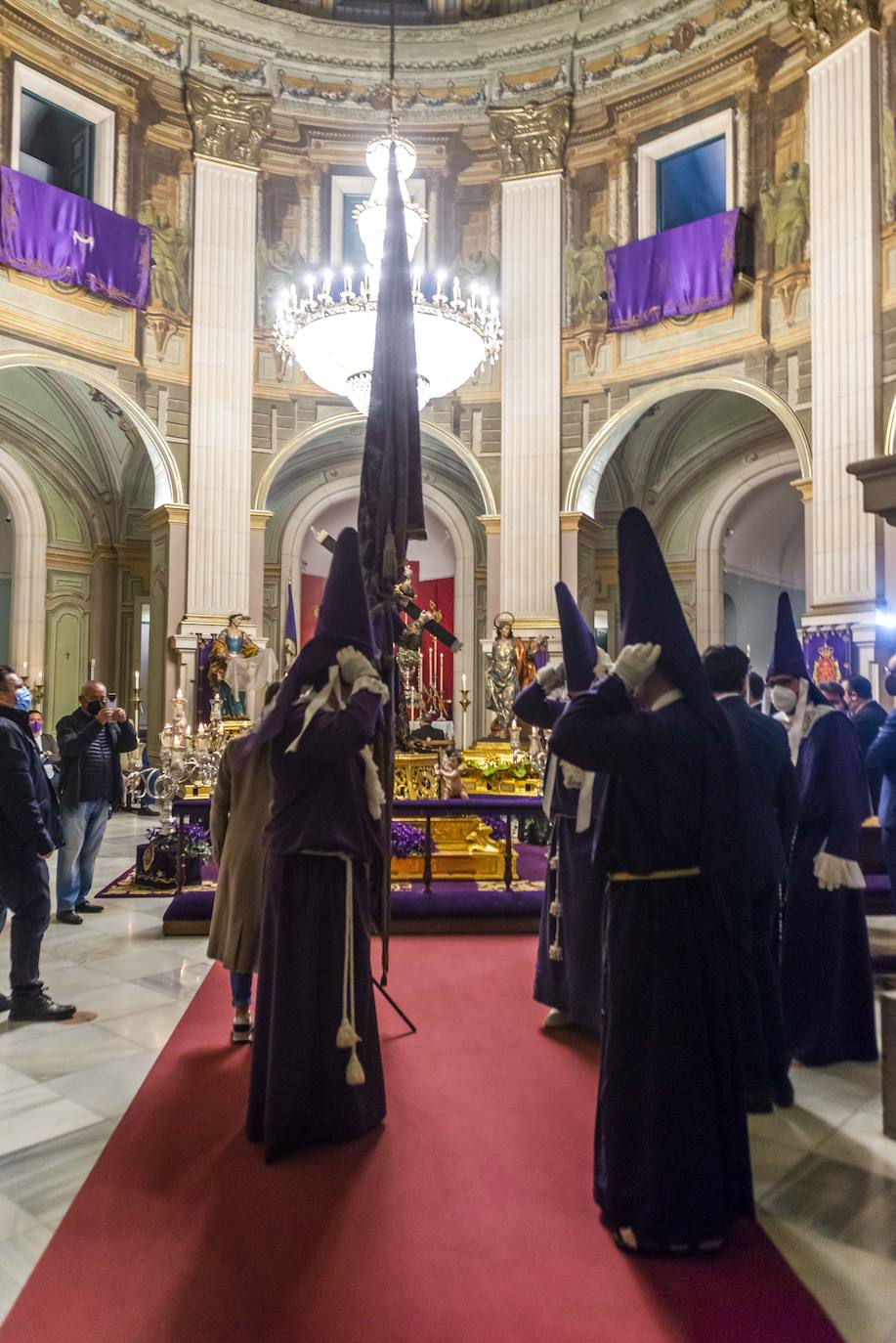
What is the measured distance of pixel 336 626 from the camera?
3.06 metres

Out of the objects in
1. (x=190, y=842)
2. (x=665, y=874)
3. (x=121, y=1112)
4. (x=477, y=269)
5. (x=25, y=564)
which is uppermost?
(x=477, y=269)

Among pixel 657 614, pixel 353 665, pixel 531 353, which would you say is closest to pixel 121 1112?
pixel 353 665

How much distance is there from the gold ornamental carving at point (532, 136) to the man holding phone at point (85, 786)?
1077cm

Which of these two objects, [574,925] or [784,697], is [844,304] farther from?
[574,925]

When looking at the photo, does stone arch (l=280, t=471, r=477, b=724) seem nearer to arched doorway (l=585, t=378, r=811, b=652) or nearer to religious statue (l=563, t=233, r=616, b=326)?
arched doorway (l=585, t=378, r=811, b=652)

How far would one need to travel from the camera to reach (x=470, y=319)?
32.6 feet

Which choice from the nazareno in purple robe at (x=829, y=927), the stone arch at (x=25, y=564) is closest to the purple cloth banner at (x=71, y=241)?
Result: the stone arch at (x=25, y=564)

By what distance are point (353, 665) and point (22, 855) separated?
2253 millimetres

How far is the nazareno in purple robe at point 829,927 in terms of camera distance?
380 cm

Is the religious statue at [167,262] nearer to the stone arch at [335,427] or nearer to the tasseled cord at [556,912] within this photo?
the stone arch at [335,427]

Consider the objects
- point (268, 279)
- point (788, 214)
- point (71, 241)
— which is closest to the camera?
point (788, 214)

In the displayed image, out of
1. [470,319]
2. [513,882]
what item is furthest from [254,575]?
[513,882]

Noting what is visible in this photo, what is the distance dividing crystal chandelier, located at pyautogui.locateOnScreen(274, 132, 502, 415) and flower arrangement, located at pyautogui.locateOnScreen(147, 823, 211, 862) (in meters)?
4.64

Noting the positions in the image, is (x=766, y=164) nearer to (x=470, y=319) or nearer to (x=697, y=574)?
(x=470, y=319)
